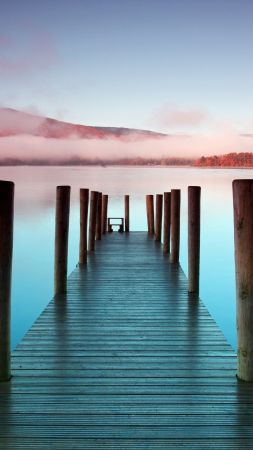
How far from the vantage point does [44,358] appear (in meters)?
3.62

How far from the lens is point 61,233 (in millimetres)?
5660

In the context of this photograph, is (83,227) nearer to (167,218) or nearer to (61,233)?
(167,218)

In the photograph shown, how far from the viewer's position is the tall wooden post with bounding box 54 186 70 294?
18.4 ft

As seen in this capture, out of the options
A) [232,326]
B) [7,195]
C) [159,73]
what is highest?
[159,73]

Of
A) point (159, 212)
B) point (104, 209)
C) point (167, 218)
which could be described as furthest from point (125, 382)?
point (104, 209)

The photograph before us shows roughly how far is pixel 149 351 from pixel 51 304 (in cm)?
181

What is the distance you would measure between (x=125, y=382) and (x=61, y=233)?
9.09 feet

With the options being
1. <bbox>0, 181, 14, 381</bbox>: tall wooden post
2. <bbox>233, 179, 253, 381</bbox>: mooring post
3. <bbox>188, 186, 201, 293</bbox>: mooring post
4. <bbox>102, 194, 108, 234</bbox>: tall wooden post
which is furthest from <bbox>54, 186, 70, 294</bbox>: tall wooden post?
<bbox>102, 194, 108, 234</bbox>: tall wooden post

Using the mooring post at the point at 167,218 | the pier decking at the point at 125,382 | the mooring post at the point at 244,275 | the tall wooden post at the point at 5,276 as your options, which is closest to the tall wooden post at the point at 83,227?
the mooring post at the point at 167,218

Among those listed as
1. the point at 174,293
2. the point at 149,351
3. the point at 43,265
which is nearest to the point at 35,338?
the point at 149,351

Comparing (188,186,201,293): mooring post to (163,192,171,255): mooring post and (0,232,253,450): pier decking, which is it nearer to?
(0,232,253,450): pier decking

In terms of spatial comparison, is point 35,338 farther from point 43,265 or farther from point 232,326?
point 43,265

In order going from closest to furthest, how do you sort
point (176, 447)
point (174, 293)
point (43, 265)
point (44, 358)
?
point (176, 447) → point (44, 358) → point (174, 293) → point (43, 265)

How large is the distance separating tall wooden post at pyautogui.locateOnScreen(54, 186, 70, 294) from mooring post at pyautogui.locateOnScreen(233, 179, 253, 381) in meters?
2.78
